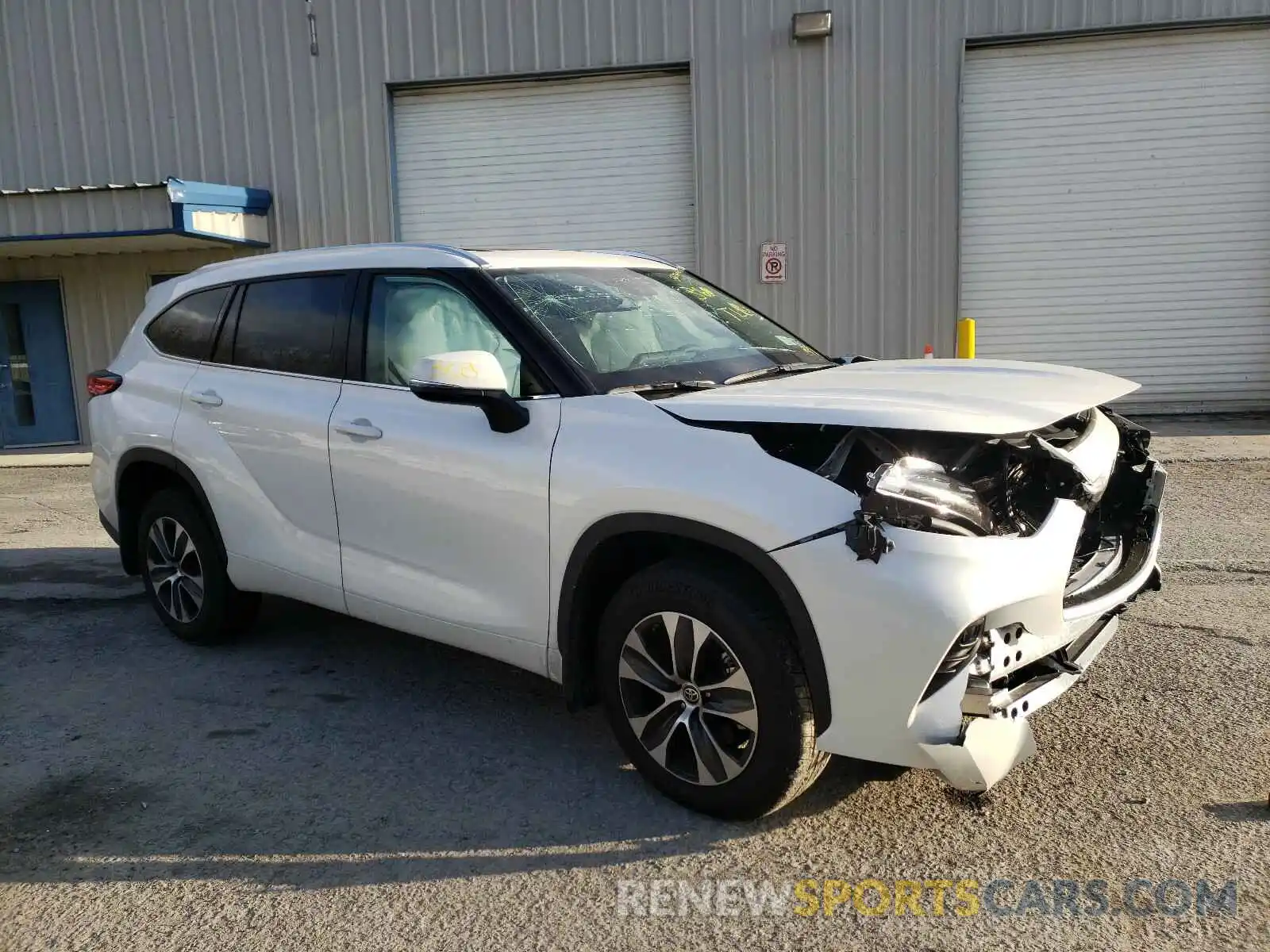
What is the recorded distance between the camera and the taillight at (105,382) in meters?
5.29

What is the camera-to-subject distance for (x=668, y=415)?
10.7 ft

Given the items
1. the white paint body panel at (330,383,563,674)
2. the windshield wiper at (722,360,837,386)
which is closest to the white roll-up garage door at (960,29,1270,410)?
the windshield wiper at (722,360,837,386)

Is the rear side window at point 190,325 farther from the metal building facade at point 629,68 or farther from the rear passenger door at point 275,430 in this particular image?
the metal building facade at point 629,68

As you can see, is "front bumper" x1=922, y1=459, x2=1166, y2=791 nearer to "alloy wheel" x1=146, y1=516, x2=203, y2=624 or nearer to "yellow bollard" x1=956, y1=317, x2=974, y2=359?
"alloy wheel" x1=146, y1=516, x2=203, y2=624

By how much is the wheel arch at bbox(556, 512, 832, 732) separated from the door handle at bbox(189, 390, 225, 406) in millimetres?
2190

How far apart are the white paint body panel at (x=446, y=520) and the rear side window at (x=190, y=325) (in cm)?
123

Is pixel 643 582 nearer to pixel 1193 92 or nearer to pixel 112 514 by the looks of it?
pixel 112 514

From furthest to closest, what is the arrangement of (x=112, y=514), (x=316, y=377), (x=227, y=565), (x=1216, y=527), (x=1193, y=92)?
1. (x=1193, y=92)
2. (x=1216, y=527)
3. (x=112, y=514)
4. (x=227, y=565)
5. (x=316, y=377)

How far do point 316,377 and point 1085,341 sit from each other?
1120cm

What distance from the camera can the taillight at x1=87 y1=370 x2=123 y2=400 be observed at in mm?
5289

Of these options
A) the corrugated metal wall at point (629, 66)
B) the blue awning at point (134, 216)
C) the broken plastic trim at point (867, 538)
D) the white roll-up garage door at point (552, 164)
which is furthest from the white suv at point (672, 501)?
the white roll-up garage door at point (552, 164)

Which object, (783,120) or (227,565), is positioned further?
(783,120)

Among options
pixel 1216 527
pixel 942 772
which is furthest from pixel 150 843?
pixel 1216 527

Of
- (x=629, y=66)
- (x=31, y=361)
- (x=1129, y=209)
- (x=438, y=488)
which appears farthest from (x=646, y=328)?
(x=31, y=361)
